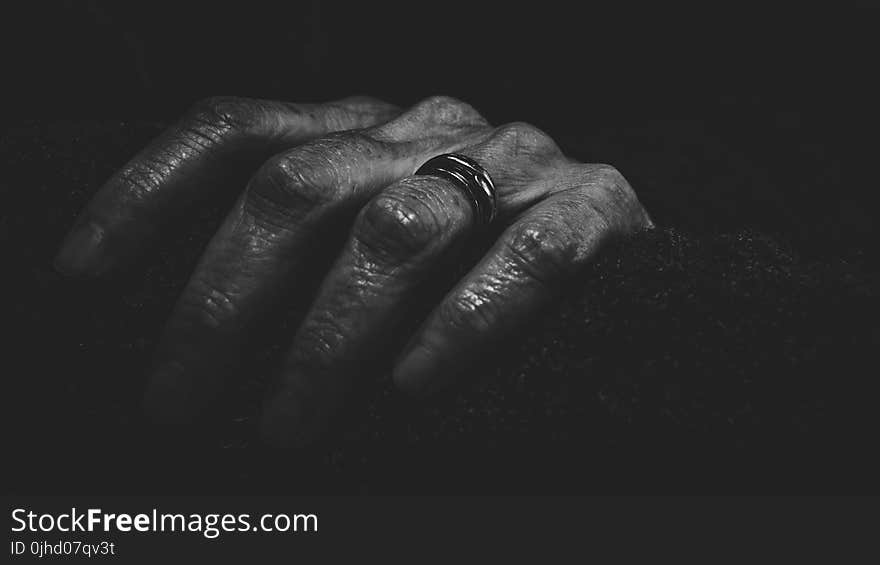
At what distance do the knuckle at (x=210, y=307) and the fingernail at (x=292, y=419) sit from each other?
0.12 meters

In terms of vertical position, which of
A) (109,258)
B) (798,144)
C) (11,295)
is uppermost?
(798,144)

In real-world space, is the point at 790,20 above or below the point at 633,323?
above

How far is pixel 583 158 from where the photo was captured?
148 centimetres

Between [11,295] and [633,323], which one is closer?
[633,323]

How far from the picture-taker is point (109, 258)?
0.89 meters

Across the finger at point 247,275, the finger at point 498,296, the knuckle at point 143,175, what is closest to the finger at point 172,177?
the knuckle at point 143,175

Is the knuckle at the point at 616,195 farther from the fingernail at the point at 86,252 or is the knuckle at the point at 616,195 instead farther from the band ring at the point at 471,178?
the fingernail at the point at 86,252

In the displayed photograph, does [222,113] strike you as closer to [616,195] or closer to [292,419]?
[292,419]

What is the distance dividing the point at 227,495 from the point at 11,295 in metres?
0.43

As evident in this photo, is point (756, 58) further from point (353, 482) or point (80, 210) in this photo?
point (80, 210)

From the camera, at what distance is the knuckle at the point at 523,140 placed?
3.68ft

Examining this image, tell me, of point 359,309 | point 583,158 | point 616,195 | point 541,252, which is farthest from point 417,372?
point 583,158

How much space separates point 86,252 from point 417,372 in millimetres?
499

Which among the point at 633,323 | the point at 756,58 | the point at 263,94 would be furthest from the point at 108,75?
the point at 756,58
